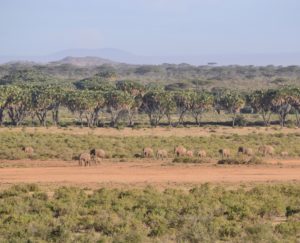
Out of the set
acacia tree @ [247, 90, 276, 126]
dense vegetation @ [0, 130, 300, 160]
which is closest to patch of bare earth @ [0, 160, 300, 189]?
dense vegetation @ [0, 130, 300, 160]

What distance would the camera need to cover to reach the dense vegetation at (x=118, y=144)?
49.8 m

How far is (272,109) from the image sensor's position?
98.2 m

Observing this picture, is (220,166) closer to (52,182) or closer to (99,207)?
(52,182)

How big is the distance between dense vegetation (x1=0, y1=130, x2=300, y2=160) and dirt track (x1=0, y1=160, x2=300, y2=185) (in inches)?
252

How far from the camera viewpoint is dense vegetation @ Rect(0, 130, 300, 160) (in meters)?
49.8

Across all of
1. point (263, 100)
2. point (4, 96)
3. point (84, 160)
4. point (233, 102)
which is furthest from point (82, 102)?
point (84, 160)

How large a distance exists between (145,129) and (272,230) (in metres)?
63.6

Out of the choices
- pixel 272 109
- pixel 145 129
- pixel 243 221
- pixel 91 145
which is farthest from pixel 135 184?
pixel 272 109

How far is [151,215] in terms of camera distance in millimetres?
22891

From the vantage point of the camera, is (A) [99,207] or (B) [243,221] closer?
(B) [243,221]

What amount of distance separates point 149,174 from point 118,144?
19.9m

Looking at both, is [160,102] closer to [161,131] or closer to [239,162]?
[161,131]

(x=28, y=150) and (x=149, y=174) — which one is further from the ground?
(x=149, y=174)

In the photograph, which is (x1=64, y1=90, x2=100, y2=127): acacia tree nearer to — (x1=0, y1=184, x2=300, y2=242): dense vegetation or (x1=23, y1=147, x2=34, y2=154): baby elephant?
(x1=23, y1=147, x2=34, y2=154): baby elephant
